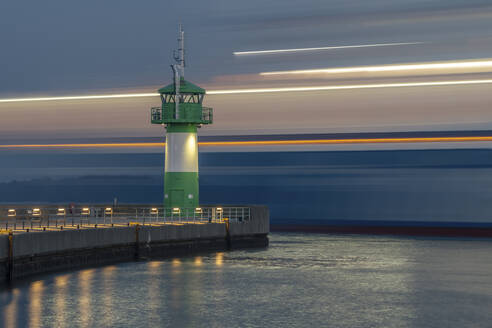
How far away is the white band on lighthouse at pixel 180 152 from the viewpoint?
4319cm

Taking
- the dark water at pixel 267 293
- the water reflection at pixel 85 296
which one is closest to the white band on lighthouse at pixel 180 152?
the dark water at pixel 267 293

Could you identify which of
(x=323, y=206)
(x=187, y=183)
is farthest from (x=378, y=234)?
(x=187, y=183)

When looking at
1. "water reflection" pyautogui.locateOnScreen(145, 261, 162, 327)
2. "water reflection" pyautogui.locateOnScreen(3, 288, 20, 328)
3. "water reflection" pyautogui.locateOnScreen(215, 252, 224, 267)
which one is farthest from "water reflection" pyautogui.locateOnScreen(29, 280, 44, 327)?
"water reflection" pyautogui.locateOnScreen(215, 252, 224, 267)

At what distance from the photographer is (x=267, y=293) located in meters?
28.6

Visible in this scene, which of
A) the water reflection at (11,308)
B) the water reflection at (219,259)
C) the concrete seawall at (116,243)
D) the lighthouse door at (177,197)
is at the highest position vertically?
the lighthouse door at (177,197)

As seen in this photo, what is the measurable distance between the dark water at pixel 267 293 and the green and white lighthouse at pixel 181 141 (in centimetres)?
460

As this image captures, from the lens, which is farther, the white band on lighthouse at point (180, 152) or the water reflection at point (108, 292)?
the white band on lighthouse at point (180, 152)

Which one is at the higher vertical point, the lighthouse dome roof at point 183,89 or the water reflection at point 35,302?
the lighthouse dome roof at point 183,89

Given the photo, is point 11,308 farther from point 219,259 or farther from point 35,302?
point 219,259

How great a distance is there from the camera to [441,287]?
30.4 m

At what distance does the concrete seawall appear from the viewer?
29.9 m

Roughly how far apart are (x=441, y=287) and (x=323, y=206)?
2942 centimetres

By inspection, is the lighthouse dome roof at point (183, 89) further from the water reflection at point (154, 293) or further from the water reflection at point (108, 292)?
the water reflection at point (108, 292)

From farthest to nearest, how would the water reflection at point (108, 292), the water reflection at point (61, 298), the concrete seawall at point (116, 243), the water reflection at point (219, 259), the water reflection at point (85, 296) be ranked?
the water reflection at point (219, 259) → the concrete seawall at point (116, 243) → the water reflection at point (108, 292) → the water reflection at point (85, 296) → the water reflection at point (61, 298)
